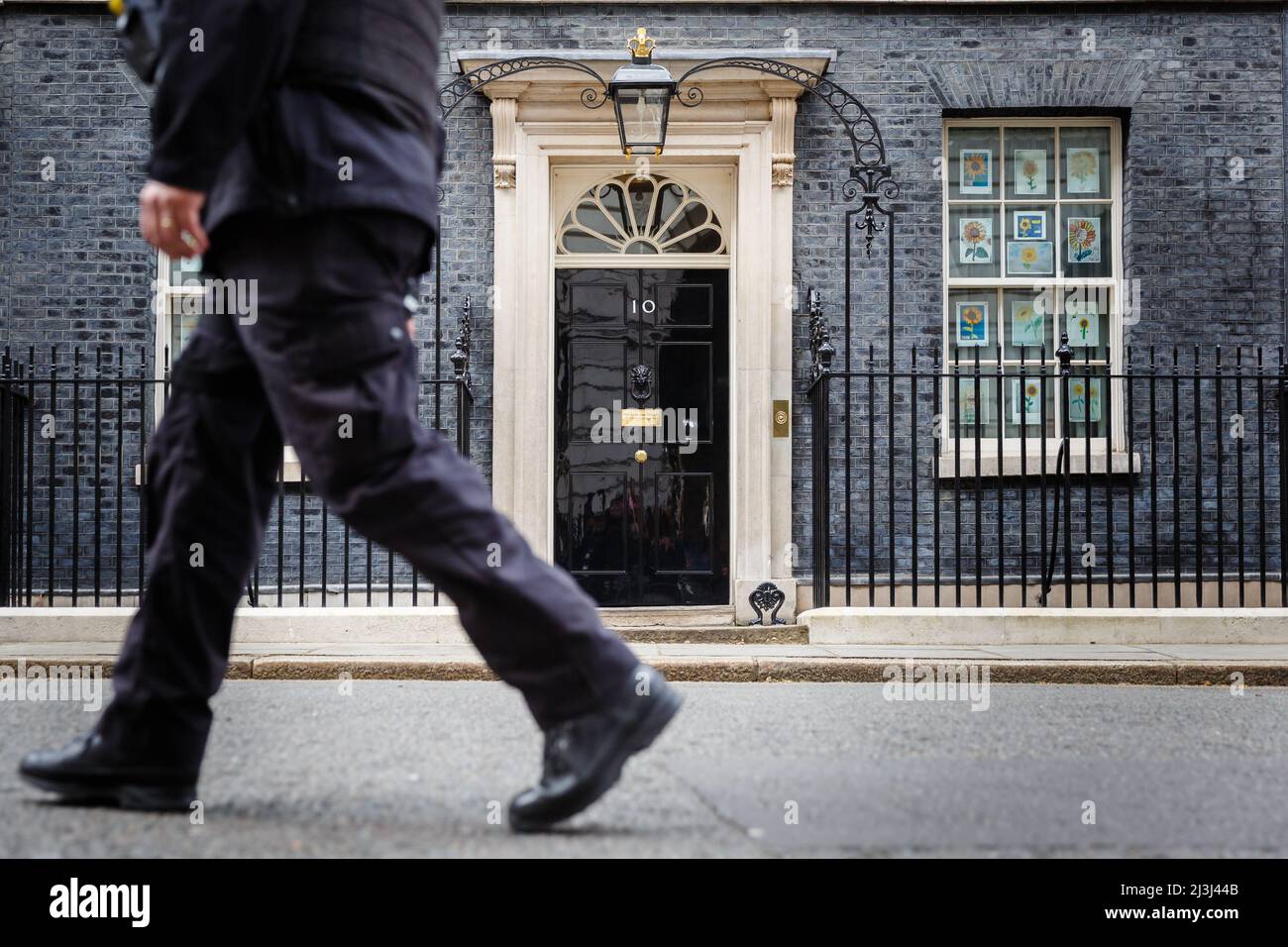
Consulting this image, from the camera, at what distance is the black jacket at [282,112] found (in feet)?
7.00

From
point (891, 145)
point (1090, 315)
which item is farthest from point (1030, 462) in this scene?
point (891, 145)

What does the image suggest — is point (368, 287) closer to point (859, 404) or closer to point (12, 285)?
point (859, 404)

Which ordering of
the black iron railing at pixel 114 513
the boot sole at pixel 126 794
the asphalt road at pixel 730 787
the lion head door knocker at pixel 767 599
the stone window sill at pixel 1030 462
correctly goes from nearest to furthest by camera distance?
the asphalt road at pixel 730 787
the boot sole at pixel 126 794
the lion head door knocker at pixel 767 599
the black iron railing at pixel 114 513
the stone window sill at pixel 1030 462

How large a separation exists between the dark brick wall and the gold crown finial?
171 mm

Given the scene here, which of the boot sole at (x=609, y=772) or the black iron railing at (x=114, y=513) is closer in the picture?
the boot sole at (x=609, y=772)

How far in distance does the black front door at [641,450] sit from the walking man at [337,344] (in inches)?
277

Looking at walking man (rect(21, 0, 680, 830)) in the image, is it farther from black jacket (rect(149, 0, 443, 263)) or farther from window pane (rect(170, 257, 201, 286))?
window pane (rect(170, 257, 201, 286))

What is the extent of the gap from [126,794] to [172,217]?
103 cm

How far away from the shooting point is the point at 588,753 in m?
2.20

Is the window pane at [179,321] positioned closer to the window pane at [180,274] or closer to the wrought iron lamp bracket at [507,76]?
the window pane at [180,274]

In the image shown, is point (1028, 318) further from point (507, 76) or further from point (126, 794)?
point (126, 794)

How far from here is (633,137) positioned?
8.62 m

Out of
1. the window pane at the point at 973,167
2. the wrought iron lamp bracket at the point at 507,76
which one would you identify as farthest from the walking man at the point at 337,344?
the window pane at the point at 973,167

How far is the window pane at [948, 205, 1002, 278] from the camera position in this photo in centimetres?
955
